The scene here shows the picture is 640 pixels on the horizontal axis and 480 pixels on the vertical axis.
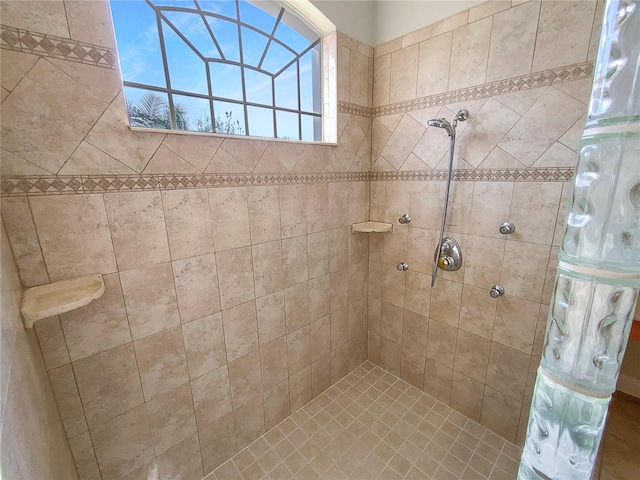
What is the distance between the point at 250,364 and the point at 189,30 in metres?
1.74

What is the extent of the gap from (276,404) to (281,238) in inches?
42.6

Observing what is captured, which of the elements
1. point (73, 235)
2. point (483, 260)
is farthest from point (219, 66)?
point (483, 260)

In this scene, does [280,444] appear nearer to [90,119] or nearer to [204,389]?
[204,389]

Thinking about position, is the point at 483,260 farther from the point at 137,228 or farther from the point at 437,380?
the point at 137,228

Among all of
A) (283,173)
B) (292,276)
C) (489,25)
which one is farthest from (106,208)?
(489,25)

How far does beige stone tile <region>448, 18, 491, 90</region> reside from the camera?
1.44 metres

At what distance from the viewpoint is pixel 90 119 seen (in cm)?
98

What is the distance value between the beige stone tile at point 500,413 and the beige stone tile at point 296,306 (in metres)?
1.23

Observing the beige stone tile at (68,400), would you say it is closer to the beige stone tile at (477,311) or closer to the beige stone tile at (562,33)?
the beige stone tile at (477,311)

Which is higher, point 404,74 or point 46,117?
point 404,74

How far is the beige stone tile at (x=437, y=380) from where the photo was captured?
1903 millimetres

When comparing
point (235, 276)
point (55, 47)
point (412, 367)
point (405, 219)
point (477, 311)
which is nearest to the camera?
point (55, 47)

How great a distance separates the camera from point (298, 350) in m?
1.83

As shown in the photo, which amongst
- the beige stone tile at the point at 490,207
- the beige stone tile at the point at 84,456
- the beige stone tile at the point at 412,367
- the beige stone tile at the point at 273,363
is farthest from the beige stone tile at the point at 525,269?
the beige stone tile at the point at 84,456
